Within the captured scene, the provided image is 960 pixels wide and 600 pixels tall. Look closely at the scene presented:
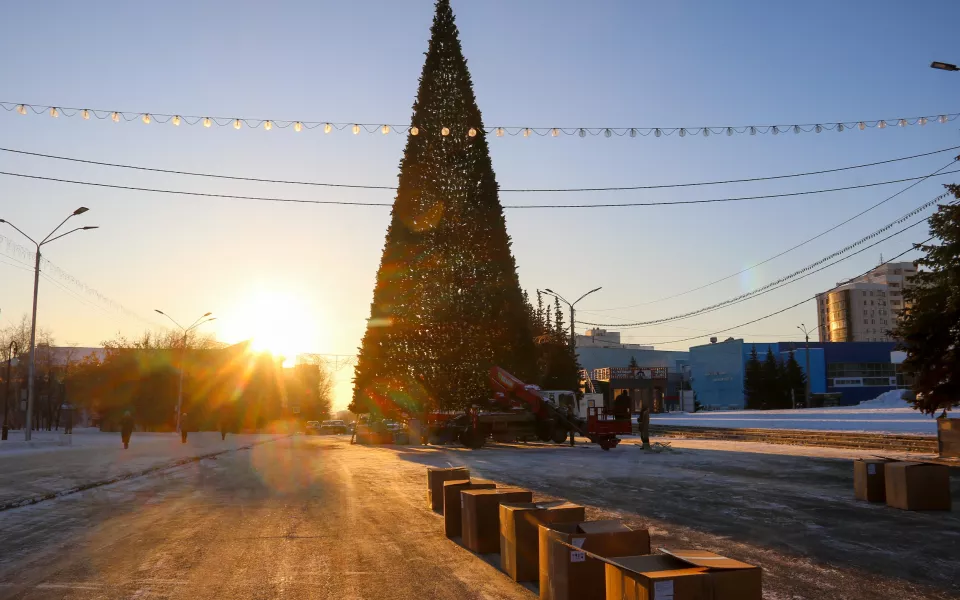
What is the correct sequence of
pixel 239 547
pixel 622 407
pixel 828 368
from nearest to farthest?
pixel 239 547
pixel 622 407
pixel 828 368

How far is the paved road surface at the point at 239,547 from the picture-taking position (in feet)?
23.9

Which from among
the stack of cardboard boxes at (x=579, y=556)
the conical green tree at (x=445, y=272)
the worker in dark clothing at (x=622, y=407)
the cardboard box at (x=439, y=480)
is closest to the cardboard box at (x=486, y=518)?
the stack of cardboard boxes at (x=579, y=556)

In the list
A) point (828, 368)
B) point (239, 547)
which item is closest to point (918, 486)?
point (239, 547)

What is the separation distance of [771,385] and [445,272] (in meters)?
64.4

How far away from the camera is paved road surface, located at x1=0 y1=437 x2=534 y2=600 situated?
7.28m

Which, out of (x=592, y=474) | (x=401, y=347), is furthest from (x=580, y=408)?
(x=592, y=474)

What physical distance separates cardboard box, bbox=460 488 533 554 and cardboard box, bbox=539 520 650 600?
2137mm

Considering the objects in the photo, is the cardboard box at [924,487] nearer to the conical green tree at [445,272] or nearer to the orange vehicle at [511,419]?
the orange vehicle at [511,419]

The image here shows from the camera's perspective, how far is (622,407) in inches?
1247

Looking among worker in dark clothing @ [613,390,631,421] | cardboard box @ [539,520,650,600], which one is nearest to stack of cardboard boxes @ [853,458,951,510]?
cardboard box @ [539,520,650,600]

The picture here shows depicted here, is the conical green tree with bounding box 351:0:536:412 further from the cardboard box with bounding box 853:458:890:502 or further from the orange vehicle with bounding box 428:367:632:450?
the cardboard box with bounding box 853:458:890:502

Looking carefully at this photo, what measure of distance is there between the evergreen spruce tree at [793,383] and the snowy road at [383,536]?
A: 252 feet

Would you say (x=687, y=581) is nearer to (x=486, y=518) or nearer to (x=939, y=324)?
(x=486, y=518)

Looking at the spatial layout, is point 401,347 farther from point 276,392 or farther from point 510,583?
point 276,392
